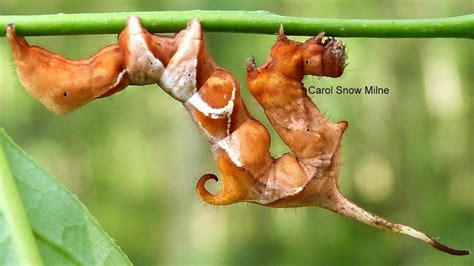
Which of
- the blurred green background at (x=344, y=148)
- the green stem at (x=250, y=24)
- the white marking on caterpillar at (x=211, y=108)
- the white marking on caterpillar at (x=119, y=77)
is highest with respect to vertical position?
the green stem at (x=250, y=24)

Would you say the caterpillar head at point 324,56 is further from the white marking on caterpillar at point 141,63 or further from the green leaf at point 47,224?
the green leaf at point 47,224

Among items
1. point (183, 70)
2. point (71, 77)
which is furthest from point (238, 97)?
point (71, 77)

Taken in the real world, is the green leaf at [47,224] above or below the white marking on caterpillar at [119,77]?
below

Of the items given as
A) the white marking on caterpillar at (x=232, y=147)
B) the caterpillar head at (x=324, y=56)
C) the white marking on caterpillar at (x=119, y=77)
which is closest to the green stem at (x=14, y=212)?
the white marking on caterpillar at (x=119, y=77)

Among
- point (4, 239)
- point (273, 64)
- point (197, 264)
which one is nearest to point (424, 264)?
point (197, 264)

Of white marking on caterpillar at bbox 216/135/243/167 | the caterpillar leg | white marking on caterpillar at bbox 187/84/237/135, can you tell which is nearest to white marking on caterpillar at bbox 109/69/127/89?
the caterpillar leg

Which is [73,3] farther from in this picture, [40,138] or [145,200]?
[145,200]

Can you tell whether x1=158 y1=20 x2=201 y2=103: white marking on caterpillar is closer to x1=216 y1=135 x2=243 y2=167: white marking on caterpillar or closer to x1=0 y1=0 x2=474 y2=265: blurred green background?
x1=216 y1=135 x2=243 y2=167: white marking on caterpillar

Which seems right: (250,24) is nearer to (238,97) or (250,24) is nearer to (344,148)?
(238,97)
